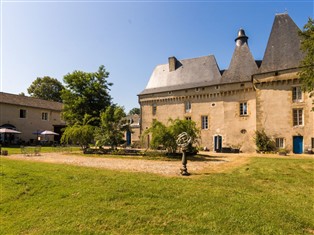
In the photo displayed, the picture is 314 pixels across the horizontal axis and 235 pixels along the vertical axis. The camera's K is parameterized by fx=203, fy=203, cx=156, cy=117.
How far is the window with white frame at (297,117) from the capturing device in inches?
739

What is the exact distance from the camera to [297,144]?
734 inches

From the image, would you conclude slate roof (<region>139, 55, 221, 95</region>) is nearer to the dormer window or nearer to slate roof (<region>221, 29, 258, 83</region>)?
slate roof (<region>221, 29, 258, 83</region>)

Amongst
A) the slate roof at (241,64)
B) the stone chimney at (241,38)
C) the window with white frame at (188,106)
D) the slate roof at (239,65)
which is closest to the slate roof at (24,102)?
the slate roof at (239,65)

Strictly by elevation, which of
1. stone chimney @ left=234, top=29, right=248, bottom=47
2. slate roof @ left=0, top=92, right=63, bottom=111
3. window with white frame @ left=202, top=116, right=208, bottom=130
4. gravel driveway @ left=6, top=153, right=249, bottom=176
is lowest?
gravel driveway @ left=6, top=153, right=249, bottom=176

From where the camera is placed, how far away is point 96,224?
411 cm

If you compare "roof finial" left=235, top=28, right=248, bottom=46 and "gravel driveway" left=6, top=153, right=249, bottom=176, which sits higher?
"roof finial" left=235, top=28, right=248, bottom=46

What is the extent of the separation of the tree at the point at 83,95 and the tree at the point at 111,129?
478 centimetres

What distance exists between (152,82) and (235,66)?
40.6 ft

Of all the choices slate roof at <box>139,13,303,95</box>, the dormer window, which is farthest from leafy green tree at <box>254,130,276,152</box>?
the dormer window

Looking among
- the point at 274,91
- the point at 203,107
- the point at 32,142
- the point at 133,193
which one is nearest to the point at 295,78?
the point at 274,91

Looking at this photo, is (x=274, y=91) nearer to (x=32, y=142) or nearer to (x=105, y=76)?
(x=105, y=76)

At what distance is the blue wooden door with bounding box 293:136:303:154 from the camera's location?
18.5m

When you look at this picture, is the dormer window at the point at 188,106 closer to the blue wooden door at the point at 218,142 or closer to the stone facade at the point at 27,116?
the blue wooden door at the point at 218,142

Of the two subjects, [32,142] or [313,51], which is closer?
[313,51]
